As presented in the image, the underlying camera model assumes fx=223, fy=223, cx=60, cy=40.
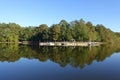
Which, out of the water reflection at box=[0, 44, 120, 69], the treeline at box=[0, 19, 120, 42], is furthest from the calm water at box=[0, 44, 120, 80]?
the treeline at box=[0, 19, 120, 42]

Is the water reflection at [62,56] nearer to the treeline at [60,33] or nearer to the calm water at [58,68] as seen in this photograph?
the calm water at [58,68]

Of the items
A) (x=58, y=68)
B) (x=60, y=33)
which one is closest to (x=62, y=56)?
(x=58, y=68)

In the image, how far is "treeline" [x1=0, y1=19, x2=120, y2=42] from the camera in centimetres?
9438

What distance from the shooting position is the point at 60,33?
95.9 meters

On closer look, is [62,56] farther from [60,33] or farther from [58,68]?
Answer: [60,33]

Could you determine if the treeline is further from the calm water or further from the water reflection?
the calm water

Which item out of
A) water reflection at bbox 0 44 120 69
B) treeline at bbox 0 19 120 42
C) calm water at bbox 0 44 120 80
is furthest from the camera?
treeline at bbox 0 19 120 42

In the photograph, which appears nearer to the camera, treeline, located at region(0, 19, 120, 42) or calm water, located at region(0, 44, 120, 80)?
calm water, located at region(0, 44, 120, 80)

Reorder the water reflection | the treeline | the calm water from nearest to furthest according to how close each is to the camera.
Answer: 1. the calm water
2. the water reflection
3. the treeline

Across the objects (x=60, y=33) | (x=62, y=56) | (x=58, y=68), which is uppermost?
(x=60, y=33)

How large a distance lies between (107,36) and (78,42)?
37.5 meters

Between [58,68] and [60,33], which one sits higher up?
[60,33]

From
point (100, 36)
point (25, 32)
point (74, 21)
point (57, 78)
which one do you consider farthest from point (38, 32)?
point (57, 78)

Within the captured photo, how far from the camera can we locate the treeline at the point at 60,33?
94.4 meters
